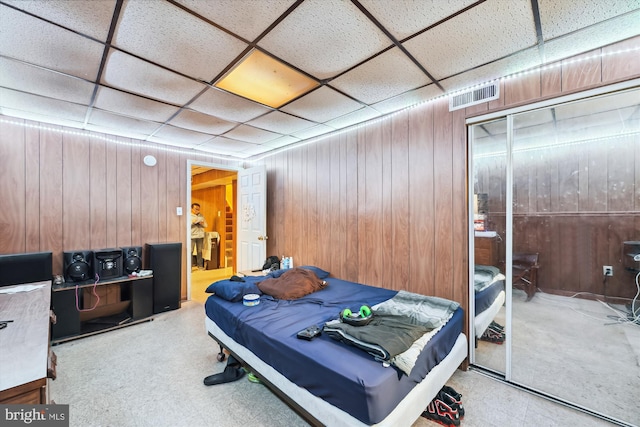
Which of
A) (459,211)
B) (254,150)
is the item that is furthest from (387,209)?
(254,150)

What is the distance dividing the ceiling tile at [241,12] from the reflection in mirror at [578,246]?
2160mm

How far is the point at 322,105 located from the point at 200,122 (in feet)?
5.18

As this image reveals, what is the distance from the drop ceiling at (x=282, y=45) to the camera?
145 cm

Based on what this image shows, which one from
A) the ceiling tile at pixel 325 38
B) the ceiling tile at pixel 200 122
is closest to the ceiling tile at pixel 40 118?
the ceiling tile at pixel 200 122

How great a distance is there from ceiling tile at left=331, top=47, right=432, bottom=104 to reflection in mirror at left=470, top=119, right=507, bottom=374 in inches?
30.6

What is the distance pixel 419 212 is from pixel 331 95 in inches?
58.7

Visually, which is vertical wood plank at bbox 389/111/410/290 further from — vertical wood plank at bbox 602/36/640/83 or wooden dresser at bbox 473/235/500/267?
vertical wood plank at bbox 602/36/640/83

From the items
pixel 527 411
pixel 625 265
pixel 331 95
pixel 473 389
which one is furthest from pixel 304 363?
pixel 625 265

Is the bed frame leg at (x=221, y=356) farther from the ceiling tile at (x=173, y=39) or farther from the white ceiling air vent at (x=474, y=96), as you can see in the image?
the white ceiling air vent at (x=474, y=96)

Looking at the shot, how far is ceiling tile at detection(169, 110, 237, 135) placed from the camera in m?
2.98

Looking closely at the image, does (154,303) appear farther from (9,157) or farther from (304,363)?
(304,363)

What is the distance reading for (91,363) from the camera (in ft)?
8.23

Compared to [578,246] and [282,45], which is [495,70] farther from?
[578,246]

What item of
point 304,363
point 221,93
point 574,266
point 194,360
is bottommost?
point 194,360
